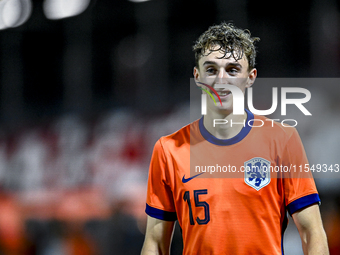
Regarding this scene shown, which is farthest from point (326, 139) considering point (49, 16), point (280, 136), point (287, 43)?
point (49, 16)

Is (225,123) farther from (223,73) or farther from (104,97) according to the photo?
(104,97)

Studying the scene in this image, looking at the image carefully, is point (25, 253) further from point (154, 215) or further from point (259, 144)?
point (259, 144)

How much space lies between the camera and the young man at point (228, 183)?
1237 mm

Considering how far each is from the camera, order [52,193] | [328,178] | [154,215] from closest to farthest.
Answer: [154,215]
[328,178]
[52,193]

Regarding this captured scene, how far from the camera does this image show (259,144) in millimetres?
1368

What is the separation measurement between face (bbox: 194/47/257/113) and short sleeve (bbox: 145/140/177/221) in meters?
0.32

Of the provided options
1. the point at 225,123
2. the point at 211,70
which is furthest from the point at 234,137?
the point at 211,70

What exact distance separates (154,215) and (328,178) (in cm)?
122

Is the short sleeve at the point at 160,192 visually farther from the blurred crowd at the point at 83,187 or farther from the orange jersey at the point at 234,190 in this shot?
the blurred crowd at the point at 83,187

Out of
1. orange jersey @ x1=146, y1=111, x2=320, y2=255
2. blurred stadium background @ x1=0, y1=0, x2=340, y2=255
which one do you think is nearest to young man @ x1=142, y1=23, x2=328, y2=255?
orange jersey @ x1=146, y1=111, x2=320, y2=255

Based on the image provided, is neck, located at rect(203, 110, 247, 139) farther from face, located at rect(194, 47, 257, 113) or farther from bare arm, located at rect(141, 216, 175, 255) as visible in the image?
bare arm, located at rect(141, 216, 175, 255)

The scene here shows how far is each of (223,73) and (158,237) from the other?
0.73 meters

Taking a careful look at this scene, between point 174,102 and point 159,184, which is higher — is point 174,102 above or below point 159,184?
above

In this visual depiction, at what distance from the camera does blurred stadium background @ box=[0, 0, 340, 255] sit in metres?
2.15
